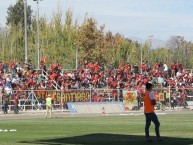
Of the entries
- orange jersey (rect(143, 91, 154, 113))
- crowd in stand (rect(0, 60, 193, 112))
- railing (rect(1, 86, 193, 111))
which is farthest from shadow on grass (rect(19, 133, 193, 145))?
railing (rect(1, 86, 193, 111))

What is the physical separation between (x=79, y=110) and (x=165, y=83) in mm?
12874

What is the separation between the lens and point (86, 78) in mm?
60312

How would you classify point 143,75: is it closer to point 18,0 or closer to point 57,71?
point 57,71

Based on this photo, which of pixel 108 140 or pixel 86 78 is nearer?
pixel 108 140

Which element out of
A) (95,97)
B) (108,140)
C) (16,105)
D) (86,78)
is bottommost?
(108,140)

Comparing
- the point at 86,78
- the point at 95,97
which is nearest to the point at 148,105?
the point at 95,97

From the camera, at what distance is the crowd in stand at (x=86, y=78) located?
5581 centimetres

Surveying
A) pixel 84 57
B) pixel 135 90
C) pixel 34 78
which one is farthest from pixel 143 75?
pixel 84 57

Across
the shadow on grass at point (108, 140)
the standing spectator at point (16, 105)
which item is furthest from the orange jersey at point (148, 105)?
the standing spectator at point (16, 105)

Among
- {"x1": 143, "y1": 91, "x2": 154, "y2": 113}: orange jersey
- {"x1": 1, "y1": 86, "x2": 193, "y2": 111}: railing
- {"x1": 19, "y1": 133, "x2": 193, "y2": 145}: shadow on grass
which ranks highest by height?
{"x1": 143, "y1": 91, "x2": 154, "y2": 113}: orange jersey

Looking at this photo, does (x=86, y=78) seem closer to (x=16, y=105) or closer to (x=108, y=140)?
(x=16, y=105)

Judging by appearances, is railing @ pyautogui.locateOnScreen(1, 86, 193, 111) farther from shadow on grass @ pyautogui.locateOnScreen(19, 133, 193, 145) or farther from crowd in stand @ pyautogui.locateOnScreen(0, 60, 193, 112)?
shadow on grass @ pyautogui.locateOnScreen(19, 133, 193, 145)

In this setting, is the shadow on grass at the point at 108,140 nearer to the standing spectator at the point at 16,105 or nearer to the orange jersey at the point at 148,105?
the orange jersey at the point at 148,105

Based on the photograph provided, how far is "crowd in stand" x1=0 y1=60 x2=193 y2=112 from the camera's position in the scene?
55.8 meters
